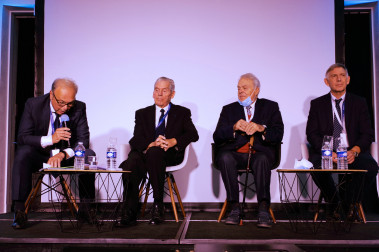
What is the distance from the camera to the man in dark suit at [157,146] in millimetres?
3381

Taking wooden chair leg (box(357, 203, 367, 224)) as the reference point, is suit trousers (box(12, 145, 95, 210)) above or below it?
above

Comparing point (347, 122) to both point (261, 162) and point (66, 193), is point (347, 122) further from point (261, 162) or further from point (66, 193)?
point (66, 193)

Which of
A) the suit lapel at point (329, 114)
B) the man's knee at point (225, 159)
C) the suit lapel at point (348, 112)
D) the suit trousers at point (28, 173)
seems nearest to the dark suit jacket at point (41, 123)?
the suit trousers at point (28, 173)

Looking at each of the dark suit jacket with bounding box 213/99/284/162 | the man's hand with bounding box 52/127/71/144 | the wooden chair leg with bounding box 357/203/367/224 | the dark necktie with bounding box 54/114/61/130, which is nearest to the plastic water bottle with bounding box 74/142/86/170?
the man's hand with bounding box 52/127/71/144

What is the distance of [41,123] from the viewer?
11.9ft

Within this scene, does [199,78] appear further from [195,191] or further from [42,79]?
[42,79]

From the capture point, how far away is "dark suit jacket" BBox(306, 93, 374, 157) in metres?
3.80

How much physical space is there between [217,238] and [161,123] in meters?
1.64

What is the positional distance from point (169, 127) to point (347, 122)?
1780 mm

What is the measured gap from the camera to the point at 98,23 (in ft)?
16.0

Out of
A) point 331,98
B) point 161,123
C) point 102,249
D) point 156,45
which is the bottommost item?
point 102,249

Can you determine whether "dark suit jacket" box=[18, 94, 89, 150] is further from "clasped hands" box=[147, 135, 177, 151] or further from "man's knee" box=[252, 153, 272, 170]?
"man's knee" box=[252, 153, 272, 170]

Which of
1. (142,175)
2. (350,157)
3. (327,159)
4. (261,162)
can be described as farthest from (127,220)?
(350,157)

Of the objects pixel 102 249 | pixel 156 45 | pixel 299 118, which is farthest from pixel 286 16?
pixel 102 249
